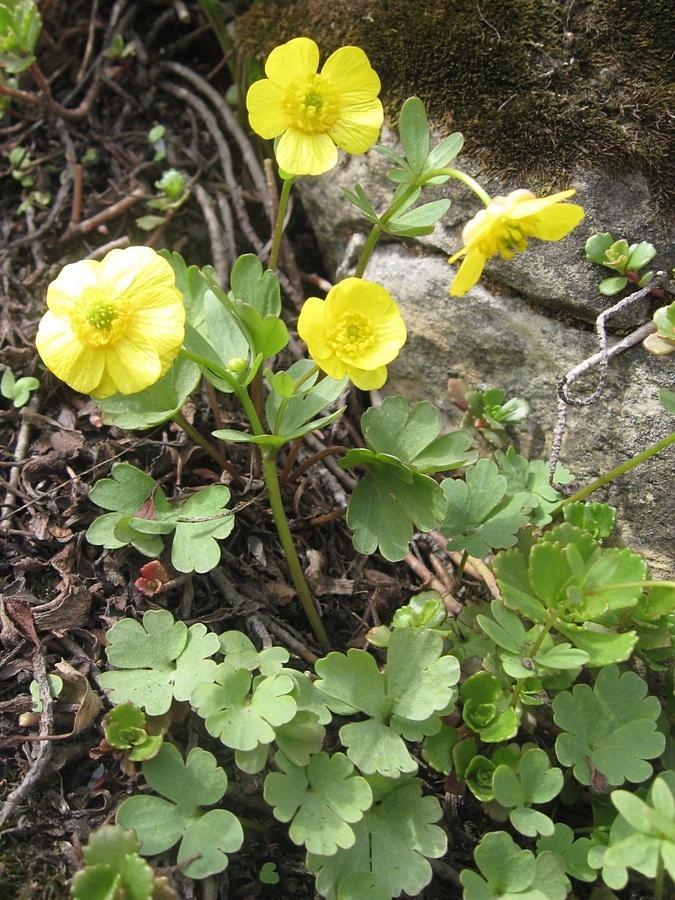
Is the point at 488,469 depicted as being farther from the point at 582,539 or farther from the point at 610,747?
the point at 610,747

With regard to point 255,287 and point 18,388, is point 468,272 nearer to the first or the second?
point 255,287

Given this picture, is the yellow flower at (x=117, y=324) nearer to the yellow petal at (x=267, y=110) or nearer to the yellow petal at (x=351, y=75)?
the yellow petal at (x=267, y=110)

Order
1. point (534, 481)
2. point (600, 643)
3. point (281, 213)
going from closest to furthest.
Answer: point (600, 643), point (281, 213), point (534, 481)

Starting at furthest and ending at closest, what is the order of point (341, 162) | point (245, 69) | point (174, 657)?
point (245, 69)
point (341, 162)
point (174, 657)

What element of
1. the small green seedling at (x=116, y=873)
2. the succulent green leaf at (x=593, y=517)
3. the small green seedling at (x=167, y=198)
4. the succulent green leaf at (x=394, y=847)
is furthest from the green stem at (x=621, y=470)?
the small green seedling at (x=167, y=198)

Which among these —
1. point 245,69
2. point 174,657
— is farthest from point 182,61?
point 174,657

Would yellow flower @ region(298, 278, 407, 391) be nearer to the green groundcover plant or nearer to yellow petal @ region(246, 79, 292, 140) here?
the green groundcover plant

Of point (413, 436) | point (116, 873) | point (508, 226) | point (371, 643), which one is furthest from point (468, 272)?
point (116, 873)
